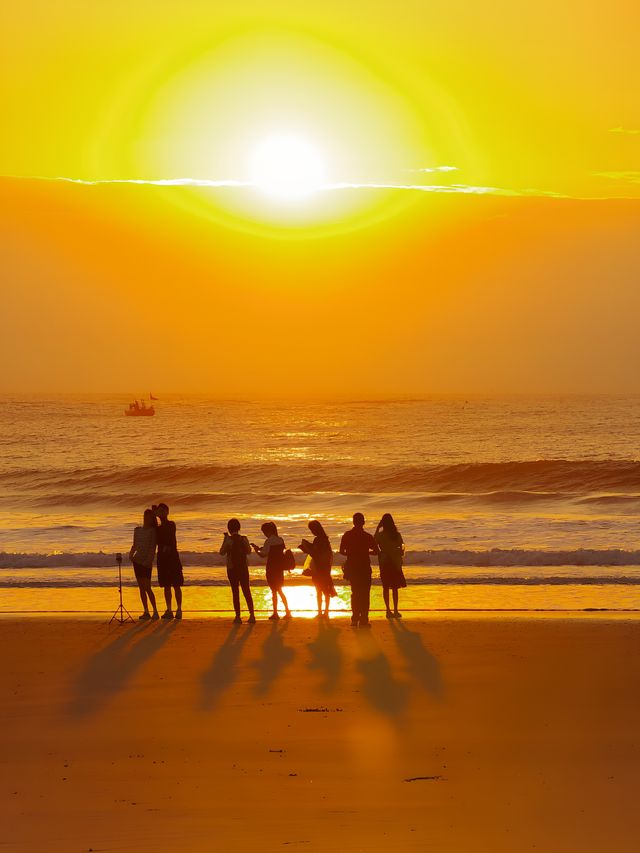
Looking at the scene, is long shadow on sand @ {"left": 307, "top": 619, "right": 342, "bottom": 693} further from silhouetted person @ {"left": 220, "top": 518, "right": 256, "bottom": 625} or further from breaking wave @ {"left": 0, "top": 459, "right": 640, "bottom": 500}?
breaking wave @ {"left": 0, "top": 459, "right": 640, "bottom": 500}

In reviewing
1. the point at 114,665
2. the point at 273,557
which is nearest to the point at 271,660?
the point at 114,665

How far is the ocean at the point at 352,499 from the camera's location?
65.6 ft

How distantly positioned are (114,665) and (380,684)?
3156mm

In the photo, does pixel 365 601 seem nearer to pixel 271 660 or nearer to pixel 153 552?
pixel 271 660

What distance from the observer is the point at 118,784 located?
8.10m

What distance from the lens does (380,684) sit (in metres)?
11.1

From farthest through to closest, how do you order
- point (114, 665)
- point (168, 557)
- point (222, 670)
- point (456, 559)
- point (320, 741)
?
point (456, 559) < point (168, 557) < point (114, 665) < point (222, 670) < point (320, 741)

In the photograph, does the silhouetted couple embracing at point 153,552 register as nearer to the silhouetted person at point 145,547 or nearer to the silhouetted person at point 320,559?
the silhouetted person at point 145,547

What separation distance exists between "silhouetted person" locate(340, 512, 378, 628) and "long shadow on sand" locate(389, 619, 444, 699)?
0.50 metres

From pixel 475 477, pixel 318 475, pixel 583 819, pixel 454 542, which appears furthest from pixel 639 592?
pixel 318 475

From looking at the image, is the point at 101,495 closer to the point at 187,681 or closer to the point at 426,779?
the point at 187,681

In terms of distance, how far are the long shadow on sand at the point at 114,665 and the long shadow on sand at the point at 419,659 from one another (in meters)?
3.06

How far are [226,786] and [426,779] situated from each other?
5.12ft

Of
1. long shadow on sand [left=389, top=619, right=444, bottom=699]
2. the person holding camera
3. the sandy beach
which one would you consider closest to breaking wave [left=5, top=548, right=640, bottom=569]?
the person holding camera
